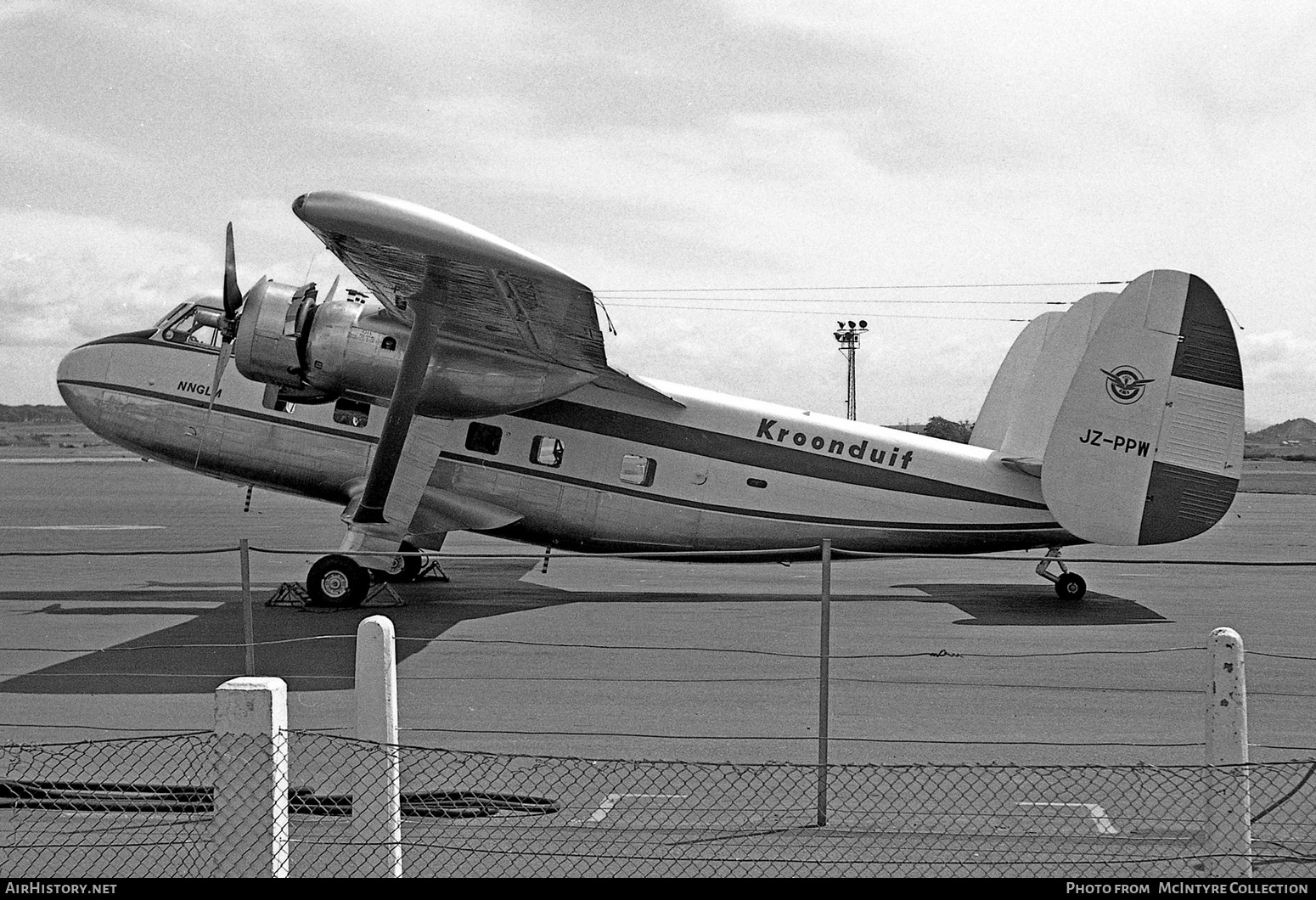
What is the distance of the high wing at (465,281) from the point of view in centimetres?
1045

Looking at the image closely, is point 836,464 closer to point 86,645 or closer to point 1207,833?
point 86,645

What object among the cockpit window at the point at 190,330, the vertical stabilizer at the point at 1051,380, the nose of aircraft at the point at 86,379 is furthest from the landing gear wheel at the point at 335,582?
the vertical stabilizer at the point at 1051,380

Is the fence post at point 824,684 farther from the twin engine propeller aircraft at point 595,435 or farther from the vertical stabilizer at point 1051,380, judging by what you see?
the vertical stabilizer at point 1051,380

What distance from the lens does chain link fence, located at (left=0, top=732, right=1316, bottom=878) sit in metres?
5.81

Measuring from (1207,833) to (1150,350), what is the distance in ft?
32.9

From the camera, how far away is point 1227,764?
220 inches

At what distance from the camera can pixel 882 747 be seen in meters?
8.30

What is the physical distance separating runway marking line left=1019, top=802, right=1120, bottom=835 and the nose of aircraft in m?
15.0

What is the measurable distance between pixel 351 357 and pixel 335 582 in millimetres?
2911

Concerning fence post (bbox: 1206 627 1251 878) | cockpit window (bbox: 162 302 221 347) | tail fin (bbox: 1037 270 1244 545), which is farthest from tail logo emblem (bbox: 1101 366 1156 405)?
cockpit window (bbox: 162 302 221 347)

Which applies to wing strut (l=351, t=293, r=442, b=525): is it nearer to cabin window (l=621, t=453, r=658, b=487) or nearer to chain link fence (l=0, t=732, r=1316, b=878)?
cabin window (l=621, t=453, r=658, b=487)

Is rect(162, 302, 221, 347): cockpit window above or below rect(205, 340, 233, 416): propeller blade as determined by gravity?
above

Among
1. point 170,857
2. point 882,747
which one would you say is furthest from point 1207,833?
point 170,857

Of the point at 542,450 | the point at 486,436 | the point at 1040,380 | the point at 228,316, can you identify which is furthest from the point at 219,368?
the point at 1040,380
